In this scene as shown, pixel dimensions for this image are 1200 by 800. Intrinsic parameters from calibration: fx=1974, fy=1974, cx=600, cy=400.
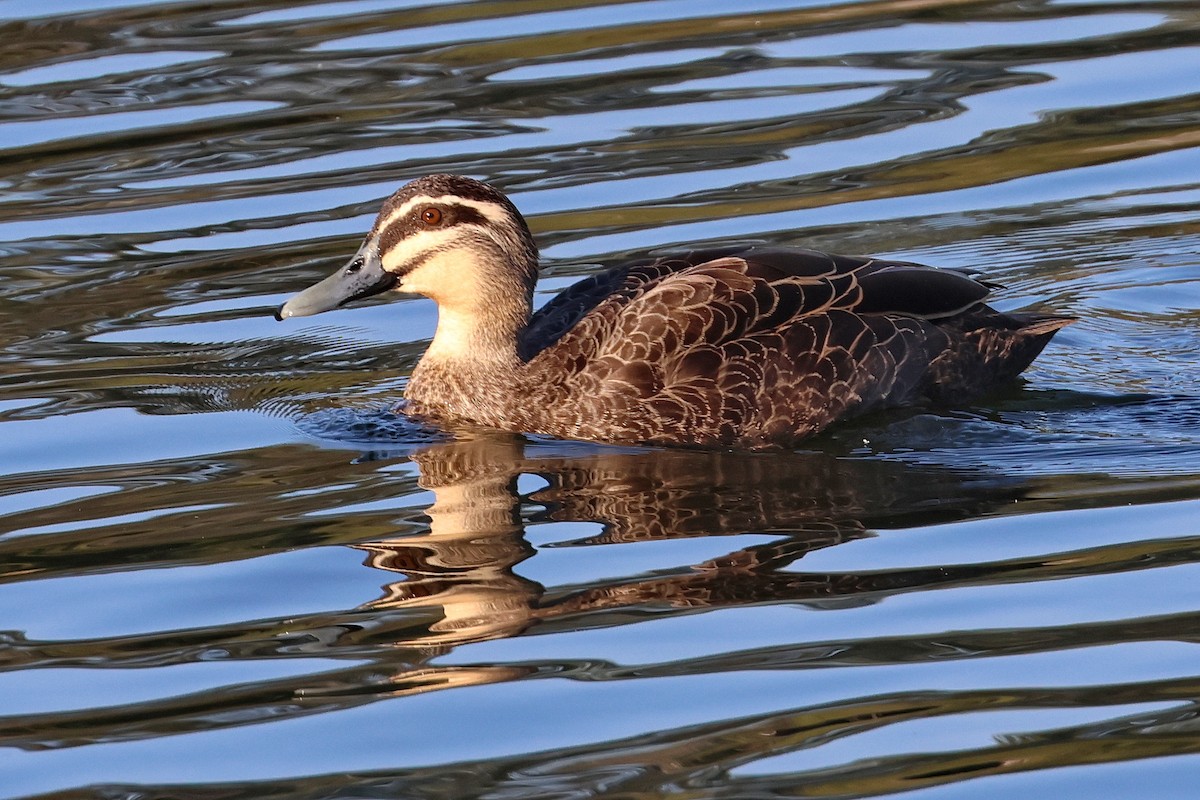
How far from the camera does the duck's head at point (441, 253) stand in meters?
10.0

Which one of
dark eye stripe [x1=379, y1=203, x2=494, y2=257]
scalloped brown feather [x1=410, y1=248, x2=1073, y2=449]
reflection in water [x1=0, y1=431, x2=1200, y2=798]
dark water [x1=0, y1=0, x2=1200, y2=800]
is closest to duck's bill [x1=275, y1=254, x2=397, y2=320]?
dark eye stripe [x1=379, y1=203, x2=494, y2=257]

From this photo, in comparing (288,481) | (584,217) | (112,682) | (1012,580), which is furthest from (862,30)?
(112,682)

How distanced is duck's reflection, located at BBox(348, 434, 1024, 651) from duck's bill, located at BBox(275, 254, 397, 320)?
0.93 metres

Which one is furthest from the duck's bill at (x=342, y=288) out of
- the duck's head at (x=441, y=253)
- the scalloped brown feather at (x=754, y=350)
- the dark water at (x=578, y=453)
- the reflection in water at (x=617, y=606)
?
the reflection in water at (x=617, y=606)

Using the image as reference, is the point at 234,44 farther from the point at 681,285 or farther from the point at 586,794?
the point at 586,794

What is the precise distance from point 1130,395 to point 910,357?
1080mm

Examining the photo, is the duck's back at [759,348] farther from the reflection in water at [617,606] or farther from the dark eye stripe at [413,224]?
the dark eye stripe at [413,224]

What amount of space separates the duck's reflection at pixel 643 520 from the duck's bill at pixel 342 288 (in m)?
0.93

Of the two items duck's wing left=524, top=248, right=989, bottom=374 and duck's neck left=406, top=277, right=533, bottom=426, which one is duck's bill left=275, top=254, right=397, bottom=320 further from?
duck's wing left=524, top=248, right=989, bottom=374

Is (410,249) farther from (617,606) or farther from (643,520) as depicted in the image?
(617,606)

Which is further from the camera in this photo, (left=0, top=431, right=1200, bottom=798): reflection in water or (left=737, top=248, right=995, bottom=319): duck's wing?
(left=737, top=248, right=995, bottom=319): duck's wing

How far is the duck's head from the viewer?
10023 millimetres

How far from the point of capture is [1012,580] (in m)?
7.16

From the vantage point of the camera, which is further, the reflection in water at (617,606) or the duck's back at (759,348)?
the duck's back at (759,348)
